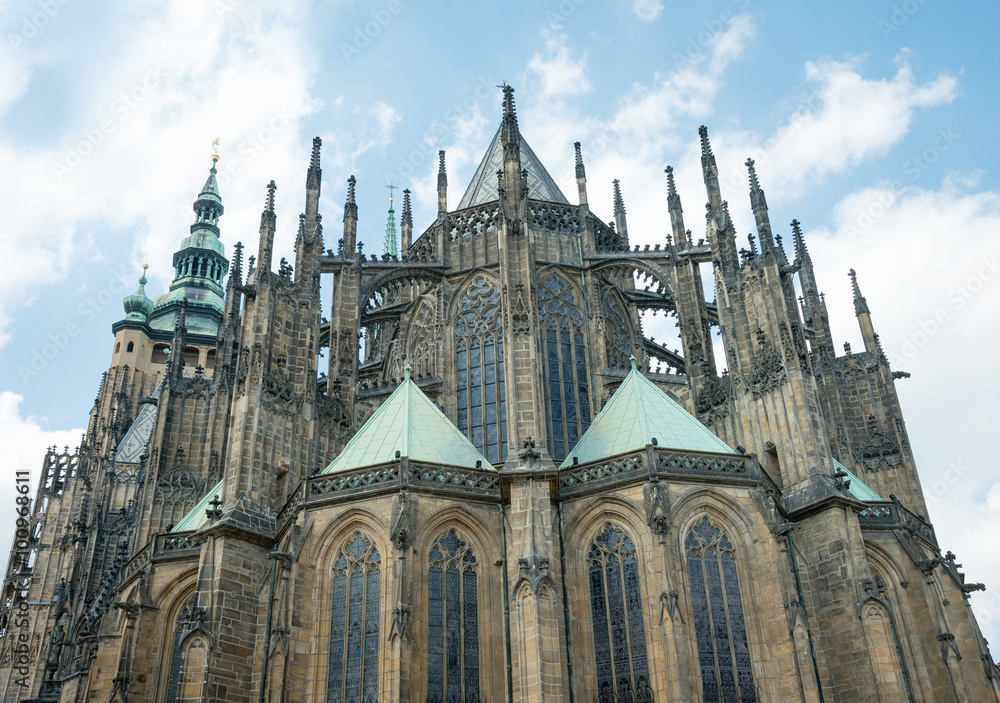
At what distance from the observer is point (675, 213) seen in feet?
115

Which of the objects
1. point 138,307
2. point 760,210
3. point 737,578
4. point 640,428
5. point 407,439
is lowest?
A: point 737,578

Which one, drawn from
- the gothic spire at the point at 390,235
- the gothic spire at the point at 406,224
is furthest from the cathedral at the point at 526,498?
the gothic spire at the point at 390,235

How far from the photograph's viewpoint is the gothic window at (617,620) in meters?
22.0

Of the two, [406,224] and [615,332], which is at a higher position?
[406,224]

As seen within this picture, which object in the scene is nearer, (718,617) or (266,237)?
(718,617)

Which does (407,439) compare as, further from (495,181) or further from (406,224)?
(406,224)

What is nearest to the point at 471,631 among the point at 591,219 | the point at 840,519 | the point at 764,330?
the point at 840,519

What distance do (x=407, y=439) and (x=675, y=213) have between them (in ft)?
48.9

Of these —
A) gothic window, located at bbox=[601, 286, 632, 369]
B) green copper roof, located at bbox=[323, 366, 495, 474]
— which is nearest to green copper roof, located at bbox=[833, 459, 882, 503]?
gothic window, located at bbox=[601, 286, 632, 369]

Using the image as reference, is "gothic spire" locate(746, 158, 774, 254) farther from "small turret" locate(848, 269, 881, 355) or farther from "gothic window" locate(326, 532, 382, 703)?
"gothic window" locate(326, 532, 382, 703)

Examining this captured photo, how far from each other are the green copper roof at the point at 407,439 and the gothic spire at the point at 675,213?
1162 centimetres

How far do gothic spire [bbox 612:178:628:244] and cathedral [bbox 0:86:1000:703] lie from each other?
3.27 meters

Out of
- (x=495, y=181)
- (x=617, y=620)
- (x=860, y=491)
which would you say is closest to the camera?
(x=617, y=620)

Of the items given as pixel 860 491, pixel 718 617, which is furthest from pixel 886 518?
pixel 718 617
